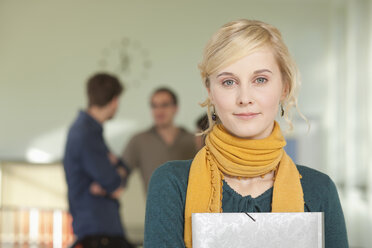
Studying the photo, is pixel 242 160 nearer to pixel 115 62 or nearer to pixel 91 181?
pixel 91 181

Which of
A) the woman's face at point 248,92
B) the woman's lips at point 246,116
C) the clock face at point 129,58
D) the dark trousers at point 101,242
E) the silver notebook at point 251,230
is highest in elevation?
the clock face at point 129,58

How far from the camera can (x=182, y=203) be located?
2.42ft

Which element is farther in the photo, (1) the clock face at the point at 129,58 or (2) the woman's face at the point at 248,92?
(1) the clock face at the point at 129,58

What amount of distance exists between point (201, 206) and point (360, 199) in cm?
436

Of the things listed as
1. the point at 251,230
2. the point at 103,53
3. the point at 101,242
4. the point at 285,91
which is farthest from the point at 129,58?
the point at 251,230

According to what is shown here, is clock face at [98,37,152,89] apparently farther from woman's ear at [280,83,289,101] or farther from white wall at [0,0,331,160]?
woman's ear at [280,83,289,101]

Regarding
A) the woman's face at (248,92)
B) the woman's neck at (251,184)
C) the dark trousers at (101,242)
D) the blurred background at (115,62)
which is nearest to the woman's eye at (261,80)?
the woman's face at (248,92)

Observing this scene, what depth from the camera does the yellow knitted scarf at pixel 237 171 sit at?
719mm

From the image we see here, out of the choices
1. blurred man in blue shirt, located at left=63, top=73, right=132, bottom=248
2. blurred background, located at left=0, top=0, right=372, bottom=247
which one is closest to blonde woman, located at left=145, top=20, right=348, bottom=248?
blurred man in blue shirt, located at left=63, top=73, right=132, bottom=248

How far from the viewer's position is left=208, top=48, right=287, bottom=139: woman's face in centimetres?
70

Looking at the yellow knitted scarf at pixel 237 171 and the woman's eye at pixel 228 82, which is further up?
the woman's eye at pixel 228 82

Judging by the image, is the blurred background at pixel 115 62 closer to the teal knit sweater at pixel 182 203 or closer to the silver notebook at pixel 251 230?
the teal knit sweater at pixel 182 203

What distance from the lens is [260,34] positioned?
709 millimetres

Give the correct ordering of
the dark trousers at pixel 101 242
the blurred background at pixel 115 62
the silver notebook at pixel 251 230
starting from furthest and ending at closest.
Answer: the blurred background at pixel 115 62
the dark trousers at pixel 101 242
the silver notebook at pixel 251 230
